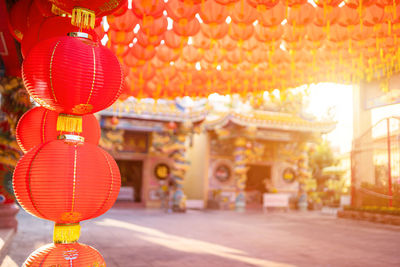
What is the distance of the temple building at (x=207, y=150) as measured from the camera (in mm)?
13336

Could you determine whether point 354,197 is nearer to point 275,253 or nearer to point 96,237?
point 275,253

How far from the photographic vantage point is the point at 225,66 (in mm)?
6008

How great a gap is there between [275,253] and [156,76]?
A: 3.59 m

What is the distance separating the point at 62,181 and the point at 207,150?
1407 cm

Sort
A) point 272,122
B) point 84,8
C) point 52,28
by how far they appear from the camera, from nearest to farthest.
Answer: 1. point 84,8
2. point 52,28
3. point 272,122

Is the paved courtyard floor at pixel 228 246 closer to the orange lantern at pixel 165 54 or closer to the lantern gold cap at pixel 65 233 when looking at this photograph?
the lantern gold cap at pixel 65 233

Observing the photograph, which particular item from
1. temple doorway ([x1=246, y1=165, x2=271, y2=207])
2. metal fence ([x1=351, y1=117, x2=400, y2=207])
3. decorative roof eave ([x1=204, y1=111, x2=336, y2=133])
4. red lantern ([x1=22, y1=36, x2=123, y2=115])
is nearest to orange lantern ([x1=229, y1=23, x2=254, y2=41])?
red lantern ([x1=22, y1=36, x2=123, y2=115])

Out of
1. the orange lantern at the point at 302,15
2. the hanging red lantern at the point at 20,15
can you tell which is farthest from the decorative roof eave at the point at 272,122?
the hanging red lantern at the point at 20,15

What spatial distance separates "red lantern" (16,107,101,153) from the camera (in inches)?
100

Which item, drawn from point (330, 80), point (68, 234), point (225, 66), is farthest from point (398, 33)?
point (68, 234)

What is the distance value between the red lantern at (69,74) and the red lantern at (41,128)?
1.71 ft

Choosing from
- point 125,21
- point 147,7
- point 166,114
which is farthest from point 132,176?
point 147,7

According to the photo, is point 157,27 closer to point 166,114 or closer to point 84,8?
point 84,8

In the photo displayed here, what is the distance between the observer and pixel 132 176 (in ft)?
51.0
